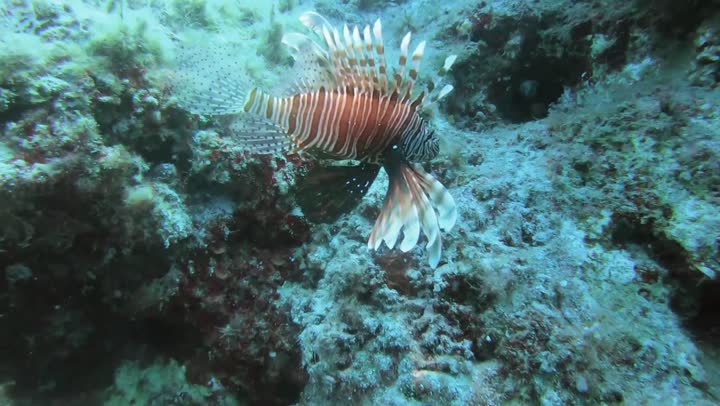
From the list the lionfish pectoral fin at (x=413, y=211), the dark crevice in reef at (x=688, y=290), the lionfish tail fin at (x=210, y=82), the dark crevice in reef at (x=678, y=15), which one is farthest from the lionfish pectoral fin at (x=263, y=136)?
the dark crevice in reef at (x=678, y=15)

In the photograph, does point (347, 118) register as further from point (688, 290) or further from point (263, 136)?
point (688, 290)

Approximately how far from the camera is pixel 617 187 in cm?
256

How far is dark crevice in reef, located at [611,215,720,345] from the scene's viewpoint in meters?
2.09

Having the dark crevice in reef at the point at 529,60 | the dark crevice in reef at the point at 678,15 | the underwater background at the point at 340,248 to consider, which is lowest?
the underwater background at the point at 340,248

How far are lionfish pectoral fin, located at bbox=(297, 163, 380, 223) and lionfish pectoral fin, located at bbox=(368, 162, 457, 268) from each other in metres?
0.19

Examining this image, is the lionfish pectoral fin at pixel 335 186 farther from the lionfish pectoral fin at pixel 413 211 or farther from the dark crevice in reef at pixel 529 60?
the dark crevice in reef at pixel 529 60

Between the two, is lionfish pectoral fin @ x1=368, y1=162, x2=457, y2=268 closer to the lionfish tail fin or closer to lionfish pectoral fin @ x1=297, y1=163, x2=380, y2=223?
lionfish pectoral fin @ x1=297, y1=163, x2=380, y2=223

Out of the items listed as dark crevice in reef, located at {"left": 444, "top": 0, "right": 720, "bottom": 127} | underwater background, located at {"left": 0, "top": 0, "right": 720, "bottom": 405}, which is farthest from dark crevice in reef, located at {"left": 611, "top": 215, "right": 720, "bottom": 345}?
dark crevice in reef, located at {"left": 444, "top": 0, "right": 720, "bottom": 127}

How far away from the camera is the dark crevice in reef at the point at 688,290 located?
2088mm

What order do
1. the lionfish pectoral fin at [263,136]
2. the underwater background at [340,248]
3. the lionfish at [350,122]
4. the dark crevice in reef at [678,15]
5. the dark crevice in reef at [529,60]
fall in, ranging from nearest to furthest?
the underwater background at [340,248] < the lionfish at [350,122] < the lionfish pectoral fin at [263,136] < the dark crevice in reef at [678,15] < the dark crevice in reef at [529,60]

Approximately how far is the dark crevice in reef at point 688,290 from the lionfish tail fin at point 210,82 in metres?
2.96

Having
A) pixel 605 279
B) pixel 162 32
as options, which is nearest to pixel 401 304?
pixel 605 279

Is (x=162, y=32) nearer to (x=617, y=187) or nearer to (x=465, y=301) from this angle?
(x=465, y=301)

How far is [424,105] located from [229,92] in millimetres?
1387
